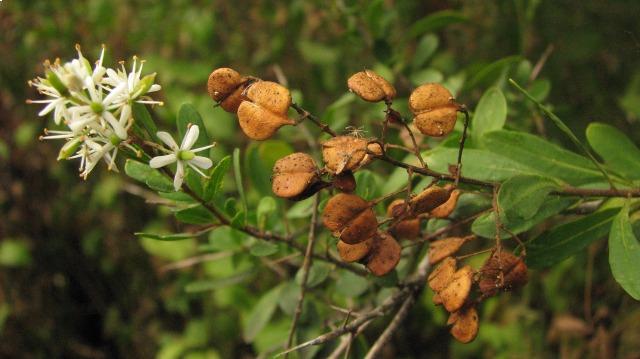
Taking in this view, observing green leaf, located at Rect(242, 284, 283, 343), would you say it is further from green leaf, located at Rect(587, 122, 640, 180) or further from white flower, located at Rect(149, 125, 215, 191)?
green leaf, located at Rect(587, 122, 640, 180)

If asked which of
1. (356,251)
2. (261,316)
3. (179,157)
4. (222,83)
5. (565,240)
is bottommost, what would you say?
(261,316)

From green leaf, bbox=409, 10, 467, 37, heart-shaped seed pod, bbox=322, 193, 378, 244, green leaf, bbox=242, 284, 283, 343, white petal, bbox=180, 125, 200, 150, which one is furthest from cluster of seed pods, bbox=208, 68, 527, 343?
green leaf, bbox=409, 10, 467, 37

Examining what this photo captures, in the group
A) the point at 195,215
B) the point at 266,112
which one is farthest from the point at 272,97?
the point at 195,215

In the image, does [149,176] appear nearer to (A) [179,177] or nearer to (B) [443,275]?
(A) [179,177]

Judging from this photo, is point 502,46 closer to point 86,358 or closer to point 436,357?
point 436,357

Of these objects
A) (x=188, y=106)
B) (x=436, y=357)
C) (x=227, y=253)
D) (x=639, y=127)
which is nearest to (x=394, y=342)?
(x=436, y=357)

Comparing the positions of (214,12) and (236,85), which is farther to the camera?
(214,12)
